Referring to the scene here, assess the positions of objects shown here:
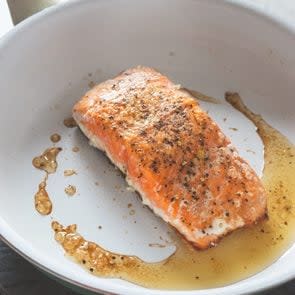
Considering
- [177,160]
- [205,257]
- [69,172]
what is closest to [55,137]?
[69,172]

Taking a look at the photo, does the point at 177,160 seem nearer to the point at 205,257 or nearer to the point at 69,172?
the point at 205,257

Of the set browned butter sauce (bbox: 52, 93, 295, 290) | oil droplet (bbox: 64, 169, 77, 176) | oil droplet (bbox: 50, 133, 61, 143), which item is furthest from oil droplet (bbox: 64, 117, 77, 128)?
browned butter sauce (bbox: 52, 93, 295, 290)

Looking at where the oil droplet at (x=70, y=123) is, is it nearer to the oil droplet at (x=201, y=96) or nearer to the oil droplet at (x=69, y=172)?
the oil droplet at (x=69, y=172)

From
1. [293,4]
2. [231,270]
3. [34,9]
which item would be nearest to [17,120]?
[34,9]

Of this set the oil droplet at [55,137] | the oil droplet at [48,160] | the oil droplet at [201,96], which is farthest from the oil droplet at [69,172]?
the oil droplet at [201,96]

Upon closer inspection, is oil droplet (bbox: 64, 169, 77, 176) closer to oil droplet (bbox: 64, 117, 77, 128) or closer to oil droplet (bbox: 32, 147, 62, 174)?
oil droplet (bbox: 32, 147, 62, 174)

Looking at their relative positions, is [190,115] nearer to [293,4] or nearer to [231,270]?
[231,270]
